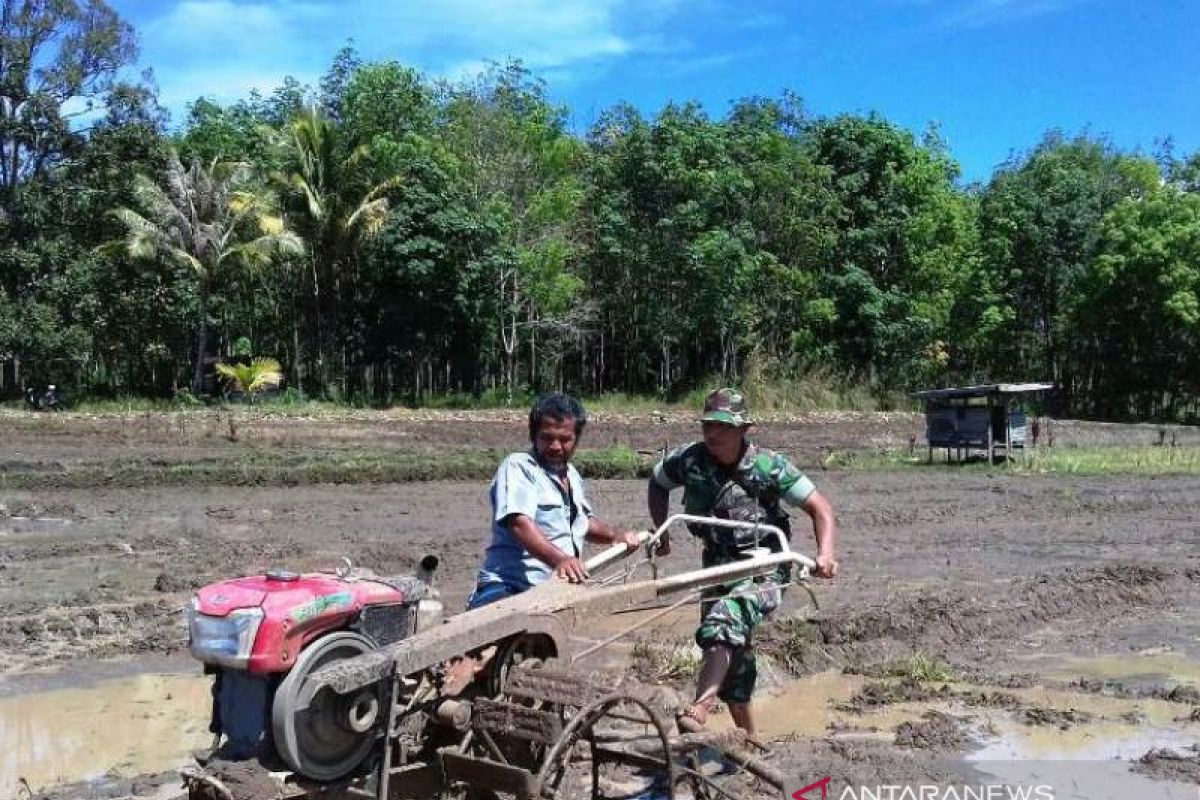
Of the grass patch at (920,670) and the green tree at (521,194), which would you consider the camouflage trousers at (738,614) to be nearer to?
the grass patch at (920,670)

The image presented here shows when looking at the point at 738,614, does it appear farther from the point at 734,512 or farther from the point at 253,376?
the point at 253,376

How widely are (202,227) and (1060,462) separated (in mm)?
21742

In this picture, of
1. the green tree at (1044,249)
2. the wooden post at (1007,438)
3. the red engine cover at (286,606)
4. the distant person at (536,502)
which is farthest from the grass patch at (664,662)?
the green tree at (1044,249)

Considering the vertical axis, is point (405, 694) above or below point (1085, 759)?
above

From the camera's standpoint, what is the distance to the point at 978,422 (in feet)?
73.7

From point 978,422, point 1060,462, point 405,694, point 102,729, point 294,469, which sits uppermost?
point 978,422

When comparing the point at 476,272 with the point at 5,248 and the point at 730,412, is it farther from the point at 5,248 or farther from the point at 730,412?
the point at 730,412

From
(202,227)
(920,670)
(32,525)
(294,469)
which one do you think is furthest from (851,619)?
(202,227)

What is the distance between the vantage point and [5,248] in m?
28.3

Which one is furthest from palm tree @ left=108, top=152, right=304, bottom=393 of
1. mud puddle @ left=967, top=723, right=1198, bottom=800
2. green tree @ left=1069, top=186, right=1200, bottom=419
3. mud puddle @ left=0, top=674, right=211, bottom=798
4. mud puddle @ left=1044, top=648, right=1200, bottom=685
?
green tree @ left=1069, top=186, right=1200, bottom=419

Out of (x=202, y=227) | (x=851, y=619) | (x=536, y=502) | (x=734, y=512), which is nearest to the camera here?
(x=536, y=502)

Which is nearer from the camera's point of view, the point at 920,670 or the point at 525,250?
the point at 920,670

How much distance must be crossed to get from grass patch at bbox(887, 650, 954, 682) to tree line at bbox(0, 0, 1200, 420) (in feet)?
80.8

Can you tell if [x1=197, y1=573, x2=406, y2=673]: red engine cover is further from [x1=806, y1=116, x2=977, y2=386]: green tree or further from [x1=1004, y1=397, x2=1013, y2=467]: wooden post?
[x1=806, y1=116, x2=977, y2=386]: green tree
